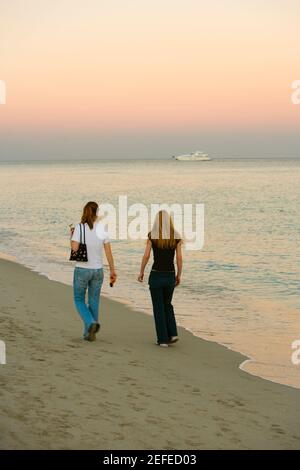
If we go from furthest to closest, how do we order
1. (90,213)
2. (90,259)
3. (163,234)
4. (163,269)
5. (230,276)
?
(230,276), (163,269), (163,234), (90,259), (90,213)

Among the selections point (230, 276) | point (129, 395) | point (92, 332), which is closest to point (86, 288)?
point (92, 332)

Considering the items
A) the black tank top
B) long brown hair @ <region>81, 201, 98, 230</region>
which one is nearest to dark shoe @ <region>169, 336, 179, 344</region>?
the black tank top

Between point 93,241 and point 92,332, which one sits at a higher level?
point 93,241

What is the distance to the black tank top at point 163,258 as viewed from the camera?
871 centimetres

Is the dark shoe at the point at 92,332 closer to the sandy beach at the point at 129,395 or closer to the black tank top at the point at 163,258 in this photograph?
the sandy beach at the point at 129,395

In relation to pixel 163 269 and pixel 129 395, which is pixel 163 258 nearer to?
pixel 163 269

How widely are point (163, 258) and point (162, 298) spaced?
1.89ft

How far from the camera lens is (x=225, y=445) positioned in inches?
209

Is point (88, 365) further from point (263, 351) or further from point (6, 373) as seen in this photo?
point (263, 351)

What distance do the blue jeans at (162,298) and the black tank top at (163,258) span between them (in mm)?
71

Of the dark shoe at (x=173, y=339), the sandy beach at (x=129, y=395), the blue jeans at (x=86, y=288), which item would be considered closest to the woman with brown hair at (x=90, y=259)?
the blue jeans at (x=86, y=288)

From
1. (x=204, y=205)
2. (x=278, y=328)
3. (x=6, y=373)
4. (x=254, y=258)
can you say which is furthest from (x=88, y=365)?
(x=204, y=205)

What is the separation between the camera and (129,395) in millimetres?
6359

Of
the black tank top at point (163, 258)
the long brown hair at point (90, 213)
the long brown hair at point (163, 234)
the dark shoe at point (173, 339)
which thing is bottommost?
the dark shoe at point (173, 339)
